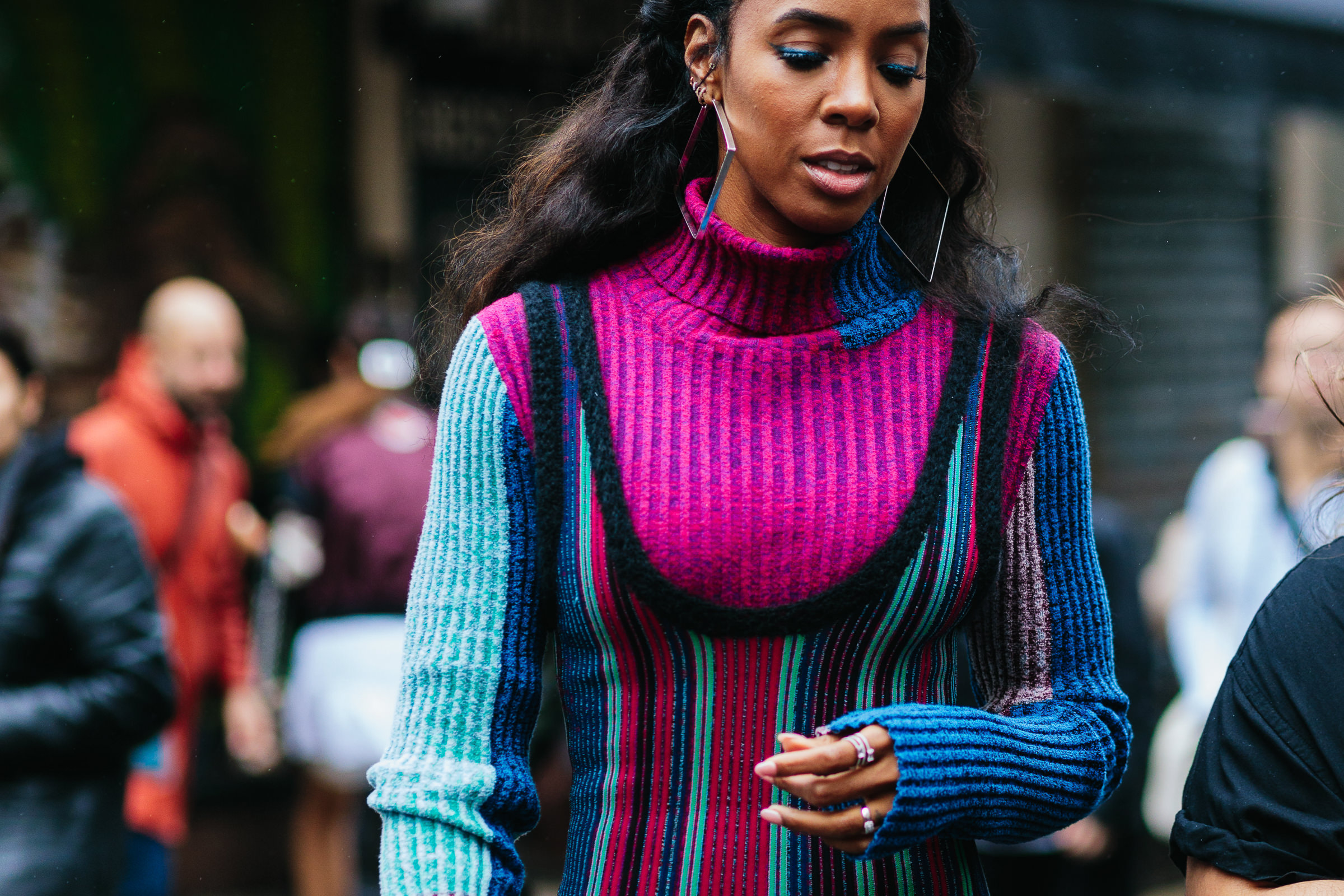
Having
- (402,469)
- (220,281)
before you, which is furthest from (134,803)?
(220,281)

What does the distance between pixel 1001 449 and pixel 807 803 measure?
0.38 meters

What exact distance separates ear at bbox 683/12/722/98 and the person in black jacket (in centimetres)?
200

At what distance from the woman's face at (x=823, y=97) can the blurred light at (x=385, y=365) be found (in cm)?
342

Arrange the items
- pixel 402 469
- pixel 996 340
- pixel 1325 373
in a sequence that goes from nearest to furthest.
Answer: pixel 996 340, pixel 1325 373, pixel 402 469

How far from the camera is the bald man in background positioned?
441 centimetres

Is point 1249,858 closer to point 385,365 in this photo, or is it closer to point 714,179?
point 714,179

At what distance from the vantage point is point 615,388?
4.95 ft

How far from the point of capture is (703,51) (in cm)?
156

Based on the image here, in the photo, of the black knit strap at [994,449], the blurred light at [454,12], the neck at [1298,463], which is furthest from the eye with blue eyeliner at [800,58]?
the blurred light at [454,12]

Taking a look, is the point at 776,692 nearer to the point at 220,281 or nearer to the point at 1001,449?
the point at 1001,449

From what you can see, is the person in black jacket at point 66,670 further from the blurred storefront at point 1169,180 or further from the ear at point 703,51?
the blurred storefront at point 1169,180

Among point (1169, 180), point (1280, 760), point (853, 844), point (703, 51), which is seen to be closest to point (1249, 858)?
point (1280, 760)

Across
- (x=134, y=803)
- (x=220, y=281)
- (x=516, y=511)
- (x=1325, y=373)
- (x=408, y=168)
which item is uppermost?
(x=408, y=168)

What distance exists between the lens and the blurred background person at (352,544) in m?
4.72
